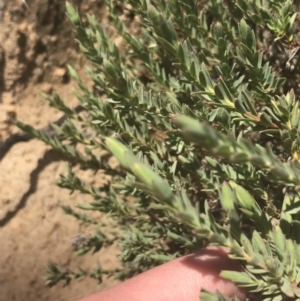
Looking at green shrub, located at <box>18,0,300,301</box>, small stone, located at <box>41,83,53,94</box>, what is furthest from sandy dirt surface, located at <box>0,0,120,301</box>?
green shrub, located at <box>18,0,300,301</box>

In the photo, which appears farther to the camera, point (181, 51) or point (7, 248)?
point (7, 248)

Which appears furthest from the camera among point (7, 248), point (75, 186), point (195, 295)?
point (7, 248)

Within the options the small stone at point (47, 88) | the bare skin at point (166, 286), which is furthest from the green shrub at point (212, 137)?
the small stone at point (47, 88)

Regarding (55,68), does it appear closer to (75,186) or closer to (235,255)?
(75,186)

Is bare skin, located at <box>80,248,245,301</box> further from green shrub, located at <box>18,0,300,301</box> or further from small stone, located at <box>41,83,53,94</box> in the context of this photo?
small stone, located at <box>41,83,53,94</box>

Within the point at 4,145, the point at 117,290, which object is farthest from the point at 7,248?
the point at 117,290

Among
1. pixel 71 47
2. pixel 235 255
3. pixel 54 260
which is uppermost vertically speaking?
pixel 71 47

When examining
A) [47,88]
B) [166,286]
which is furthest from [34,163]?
[166,286]
